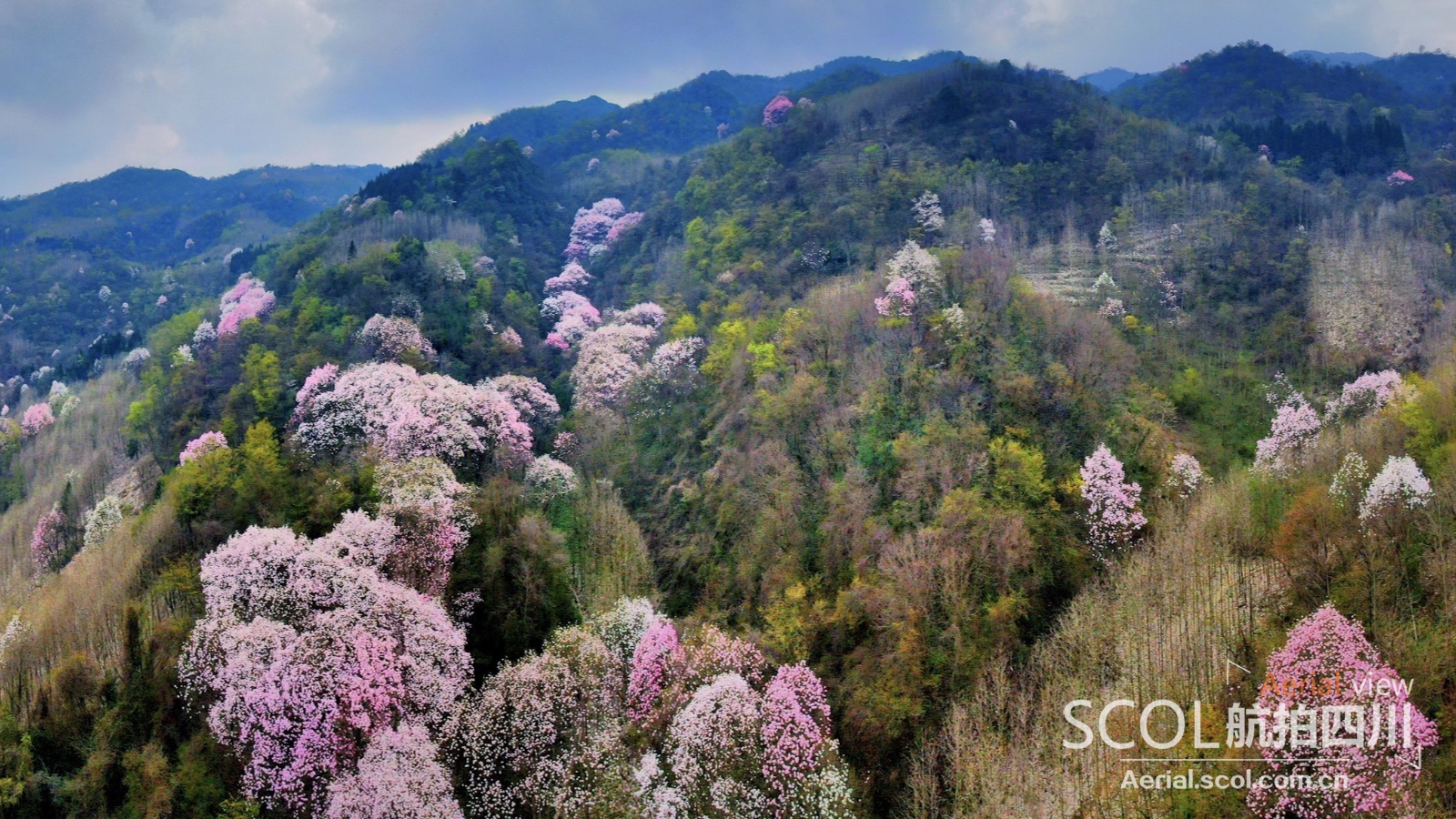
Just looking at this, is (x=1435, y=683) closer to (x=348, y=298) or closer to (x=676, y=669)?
(x=676, y=669)

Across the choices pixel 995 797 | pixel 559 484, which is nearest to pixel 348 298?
pixel 559 484

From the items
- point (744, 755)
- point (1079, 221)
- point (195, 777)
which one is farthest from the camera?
point (1079, 221)

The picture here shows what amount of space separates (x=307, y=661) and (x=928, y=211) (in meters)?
49.6

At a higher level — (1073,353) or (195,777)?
(1073,353)

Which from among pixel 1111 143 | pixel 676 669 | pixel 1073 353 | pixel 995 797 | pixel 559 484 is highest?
pixel 1111 143

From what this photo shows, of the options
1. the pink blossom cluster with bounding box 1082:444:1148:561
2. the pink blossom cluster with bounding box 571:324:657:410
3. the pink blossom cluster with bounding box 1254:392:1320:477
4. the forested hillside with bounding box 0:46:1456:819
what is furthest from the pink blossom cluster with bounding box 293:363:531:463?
the pink blossom cluster with bounding box 1254:392:1320:477

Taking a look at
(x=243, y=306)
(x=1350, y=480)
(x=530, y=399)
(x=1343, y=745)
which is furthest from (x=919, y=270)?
(x=243, y=306)

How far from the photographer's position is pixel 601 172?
112125mm

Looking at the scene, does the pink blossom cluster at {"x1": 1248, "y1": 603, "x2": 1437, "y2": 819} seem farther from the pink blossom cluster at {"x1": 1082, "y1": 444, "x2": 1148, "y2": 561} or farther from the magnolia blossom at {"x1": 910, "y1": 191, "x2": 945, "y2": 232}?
the magnolia blossom at {"x1": 910, "y1": 191, "x2": 945, "y2": 232}

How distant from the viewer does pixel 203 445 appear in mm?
45875

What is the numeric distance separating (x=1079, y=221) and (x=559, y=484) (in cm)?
4374

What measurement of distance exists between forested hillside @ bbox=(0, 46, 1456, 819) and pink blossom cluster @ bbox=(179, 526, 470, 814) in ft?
0.48

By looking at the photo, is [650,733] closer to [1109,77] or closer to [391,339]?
[391,339]

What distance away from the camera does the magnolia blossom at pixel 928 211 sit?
60969 mm
